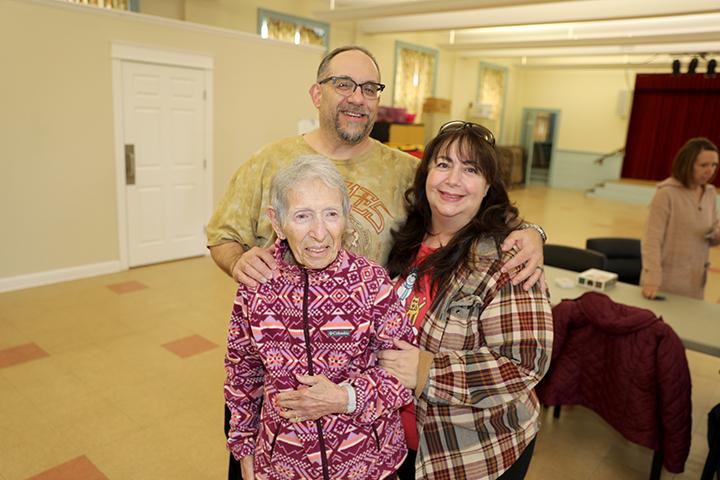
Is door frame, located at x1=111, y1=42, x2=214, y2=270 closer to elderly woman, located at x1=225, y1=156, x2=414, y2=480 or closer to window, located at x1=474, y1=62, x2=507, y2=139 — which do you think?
elderly woman, located at x1=225, y1=156, x2=414, y2=480

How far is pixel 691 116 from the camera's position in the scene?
1391cm

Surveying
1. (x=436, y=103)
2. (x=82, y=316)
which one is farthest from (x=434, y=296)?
(x=436, y=103)

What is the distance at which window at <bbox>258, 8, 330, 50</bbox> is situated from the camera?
27.7 feet

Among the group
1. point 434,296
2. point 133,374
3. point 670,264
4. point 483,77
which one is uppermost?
point 483,77

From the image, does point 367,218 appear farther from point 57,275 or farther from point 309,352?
point 57,275

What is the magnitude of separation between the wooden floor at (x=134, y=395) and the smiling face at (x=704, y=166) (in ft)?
5.05

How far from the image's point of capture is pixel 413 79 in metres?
11.8

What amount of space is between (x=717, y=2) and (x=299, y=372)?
7829 millimetres

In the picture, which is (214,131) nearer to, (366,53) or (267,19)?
(267,19)

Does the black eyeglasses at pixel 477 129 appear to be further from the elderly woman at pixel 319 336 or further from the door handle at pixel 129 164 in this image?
the door handle at pixel 129 164

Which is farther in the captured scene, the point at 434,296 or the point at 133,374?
the point at 133,374

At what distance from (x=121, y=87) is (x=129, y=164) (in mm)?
843

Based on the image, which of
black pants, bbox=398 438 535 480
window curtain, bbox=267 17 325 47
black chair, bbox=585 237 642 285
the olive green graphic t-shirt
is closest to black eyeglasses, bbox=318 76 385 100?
the olive green graphic t-shirt

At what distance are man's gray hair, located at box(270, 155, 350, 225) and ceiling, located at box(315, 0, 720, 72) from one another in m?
6.08
